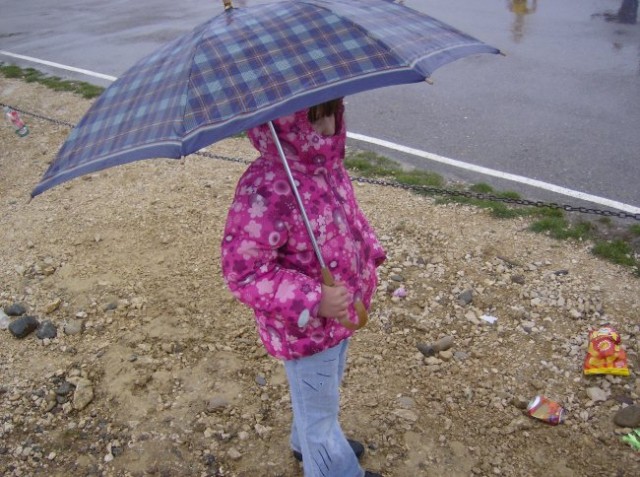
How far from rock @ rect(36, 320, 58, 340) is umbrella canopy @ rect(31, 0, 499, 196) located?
2129 millimetres

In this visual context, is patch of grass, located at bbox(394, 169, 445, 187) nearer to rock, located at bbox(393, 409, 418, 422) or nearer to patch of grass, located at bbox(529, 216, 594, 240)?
patch of grass, located at bbox(529, 216, 594, 240)

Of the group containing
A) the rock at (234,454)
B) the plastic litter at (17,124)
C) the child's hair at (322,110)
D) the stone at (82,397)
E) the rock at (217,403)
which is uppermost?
the child's hair at (322,110)

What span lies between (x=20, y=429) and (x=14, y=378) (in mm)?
416

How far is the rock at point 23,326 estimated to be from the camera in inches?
143

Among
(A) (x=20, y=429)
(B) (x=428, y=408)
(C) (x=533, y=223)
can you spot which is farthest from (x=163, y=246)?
(C) (x=533, y=223)

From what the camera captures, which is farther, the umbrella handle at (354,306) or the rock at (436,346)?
the rock at (436,346)

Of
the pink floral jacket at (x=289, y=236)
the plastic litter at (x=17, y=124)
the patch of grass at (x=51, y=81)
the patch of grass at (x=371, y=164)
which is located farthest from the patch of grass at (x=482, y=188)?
the patch of grass at (x=51, y=81)

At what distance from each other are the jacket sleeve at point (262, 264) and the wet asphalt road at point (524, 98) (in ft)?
11.0

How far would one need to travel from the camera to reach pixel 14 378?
334 cm

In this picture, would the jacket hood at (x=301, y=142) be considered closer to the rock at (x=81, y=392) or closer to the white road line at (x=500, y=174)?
the rock at (x=81, y=392)

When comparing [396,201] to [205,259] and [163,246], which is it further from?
[163,246]

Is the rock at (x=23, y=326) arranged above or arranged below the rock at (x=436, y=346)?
below

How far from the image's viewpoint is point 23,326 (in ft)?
11.9

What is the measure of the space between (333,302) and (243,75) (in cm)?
72
